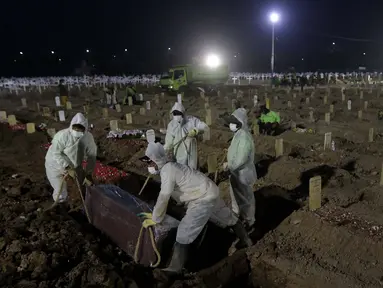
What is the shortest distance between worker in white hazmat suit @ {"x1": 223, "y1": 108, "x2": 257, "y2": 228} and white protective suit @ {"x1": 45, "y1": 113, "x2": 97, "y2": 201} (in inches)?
88.4

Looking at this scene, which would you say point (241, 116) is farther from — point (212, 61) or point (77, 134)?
point (212, 61)

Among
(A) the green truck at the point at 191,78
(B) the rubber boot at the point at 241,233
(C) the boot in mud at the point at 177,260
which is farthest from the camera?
(A) the green truck at the point at 191,78

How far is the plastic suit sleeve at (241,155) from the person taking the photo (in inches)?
205

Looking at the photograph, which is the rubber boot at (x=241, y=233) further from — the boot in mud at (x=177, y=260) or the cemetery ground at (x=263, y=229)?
the boot in mud at (x=177, y=260)

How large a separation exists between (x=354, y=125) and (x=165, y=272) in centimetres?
1113

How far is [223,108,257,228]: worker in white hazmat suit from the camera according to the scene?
5.25m

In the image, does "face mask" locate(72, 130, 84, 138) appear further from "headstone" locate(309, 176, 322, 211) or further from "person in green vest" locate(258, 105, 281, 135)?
"person in green vest" locate(258, 105, 281, 135)

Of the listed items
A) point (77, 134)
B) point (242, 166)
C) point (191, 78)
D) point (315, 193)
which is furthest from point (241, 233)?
point (191, 78)

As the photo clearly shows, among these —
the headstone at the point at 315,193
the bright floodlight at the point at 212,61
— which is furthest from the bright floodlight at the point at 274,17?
the headstone at the point at 315,193

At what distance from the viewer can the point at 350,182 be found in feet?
23.1

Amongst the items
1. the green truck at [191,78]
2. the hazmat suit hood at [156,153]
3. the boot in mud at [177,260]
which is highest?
the green truck at [191,78]

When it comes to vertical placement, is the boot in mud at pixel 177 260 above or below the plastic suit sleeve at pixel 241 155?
below

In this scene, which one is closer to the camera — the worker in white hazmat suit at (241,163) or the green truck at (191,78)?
the worker in white hazmat suit at (241,163)

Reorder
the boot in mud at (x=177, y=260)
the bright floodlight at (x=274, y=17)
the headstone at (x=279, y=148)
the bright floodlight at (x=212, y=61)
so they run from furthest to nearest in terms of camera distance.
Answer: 1. the bright floodlight at (x=274, y=17)
2. the bright floodlight at (x=212, y=61)
3. the headstone at (x=279, y=148)
4. the boot in mud at (x=177, y=260)
